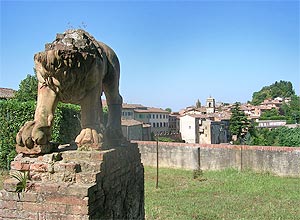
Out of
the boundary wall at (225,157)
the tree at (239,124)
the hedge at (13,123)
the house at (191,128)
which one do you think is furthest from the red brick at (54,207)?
the house at (191,128)

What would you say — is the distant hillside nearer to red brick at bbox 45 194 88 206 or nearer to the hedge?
the hedge

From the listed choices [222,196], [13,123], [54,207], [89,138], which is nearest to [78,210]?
[54,207]

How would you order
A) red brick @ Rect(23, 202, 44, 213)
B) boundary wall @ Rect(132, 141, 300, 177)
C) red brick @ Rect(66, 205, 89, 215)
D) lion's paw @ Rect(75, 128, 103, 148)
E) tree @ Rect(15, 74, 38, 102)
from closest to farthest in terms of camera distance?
red brick @ Rect(66, 205, 89, 215) → red brick @ Rect(23, 202, 44, 213) → lion's paw @ Rect(75, 128, 103, 148) → boundary wall @ Rect(132, 141, 300, 177) → tree @ Rect(15, 74, 38, 102)

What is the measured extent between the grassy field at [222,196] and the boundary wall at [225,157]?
1.57 feet

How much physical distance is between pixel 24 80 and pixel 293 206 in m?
19.6

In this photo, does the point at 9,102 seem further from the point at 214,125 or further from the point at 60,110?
the point at 214,125

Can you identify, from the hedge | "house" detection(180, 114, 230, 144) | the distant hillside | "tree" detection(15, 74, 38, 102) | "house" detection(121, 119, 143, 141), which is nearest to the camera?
the hedge

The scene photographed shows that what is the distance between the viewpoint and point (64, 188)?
304 cm

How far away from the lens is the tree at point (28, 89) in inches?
809

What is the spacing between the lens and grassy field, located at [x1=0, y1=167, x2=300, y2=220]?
817 cm

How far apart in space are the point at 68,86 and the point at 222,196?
836cm

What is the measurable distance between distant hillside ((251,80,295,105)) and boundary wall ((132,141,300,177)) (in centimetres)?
9337

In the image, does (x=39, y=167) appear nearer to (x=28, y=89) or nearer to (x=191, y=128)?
(x=28, y=89)

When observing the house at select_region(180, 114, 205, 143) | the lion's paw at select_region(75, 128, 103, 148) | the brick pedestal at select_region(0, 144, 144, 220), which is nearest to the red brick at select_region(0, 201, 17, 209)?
the brick pedestal at select_region(0, 144, 144, 220)
